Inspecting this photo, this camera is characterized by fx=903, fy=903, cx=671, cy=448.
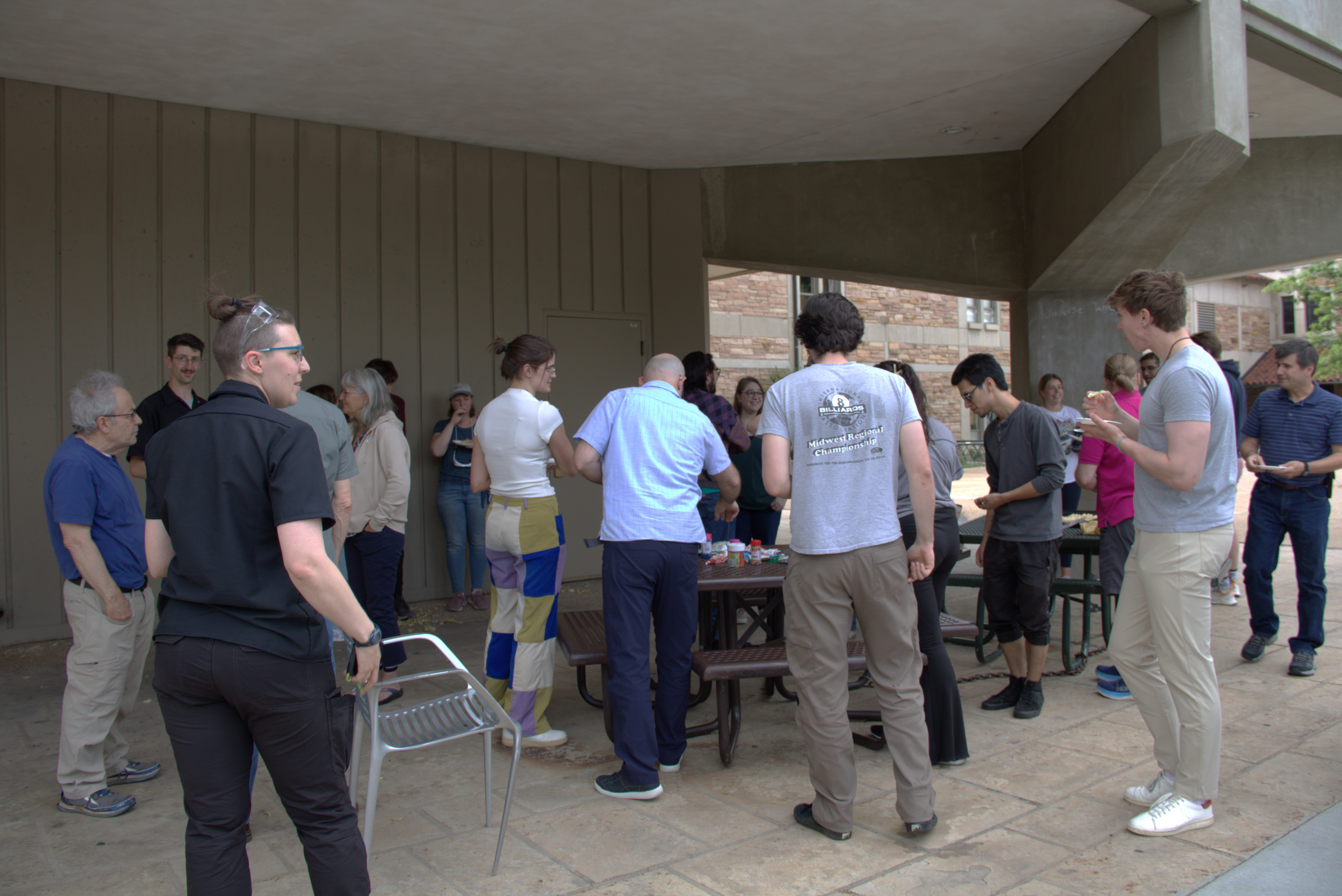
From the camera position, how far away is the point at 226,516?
1.98m

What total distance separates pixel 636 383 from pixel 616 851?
5363 mm

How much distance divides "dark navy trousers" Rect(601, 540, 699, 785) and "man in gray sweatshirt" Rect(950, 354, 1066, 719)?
1575 millimetres

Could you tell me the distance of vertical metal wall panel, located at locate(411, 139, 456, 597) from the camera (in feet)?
23.1

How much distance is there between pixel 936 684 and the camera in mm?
3449

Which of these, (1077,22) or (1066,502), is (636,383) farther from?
(1077,22)

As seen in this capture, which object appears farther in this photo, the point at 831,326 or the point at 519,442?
the point at 519,442

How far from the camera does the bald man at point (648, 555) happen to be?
3299 millimetres

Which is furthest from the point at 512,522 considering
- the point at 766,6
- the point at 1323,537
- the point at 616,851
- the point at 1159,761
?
the point at 1323,537

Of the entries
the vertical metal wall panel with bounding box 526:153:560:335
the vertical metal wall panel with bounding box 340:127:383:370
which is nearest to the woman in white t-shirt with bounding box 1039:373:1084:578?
the vertical metal wall panel with bounding box 526:153:560:335

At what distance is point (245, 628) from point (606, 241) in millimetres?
6327

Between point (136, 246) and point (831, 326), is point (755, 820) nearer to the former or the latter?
point (831, 326)

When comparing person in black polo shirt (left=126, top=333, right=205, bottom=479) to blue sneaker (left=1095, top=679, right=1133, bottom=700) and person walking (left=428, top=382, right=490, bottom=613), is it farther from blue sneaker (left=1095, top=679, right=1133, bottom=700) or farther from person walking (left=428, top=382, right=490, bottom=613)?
blue sneaker (left=1095, top=679, right=1133, bottom=700)

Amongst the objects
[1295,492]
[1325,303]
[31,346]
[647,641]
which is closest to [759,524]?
[647,641]

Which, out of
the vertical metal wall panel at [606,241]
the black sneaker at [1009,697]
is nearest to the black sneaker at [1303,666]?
the black sneaker at [1009,697]
